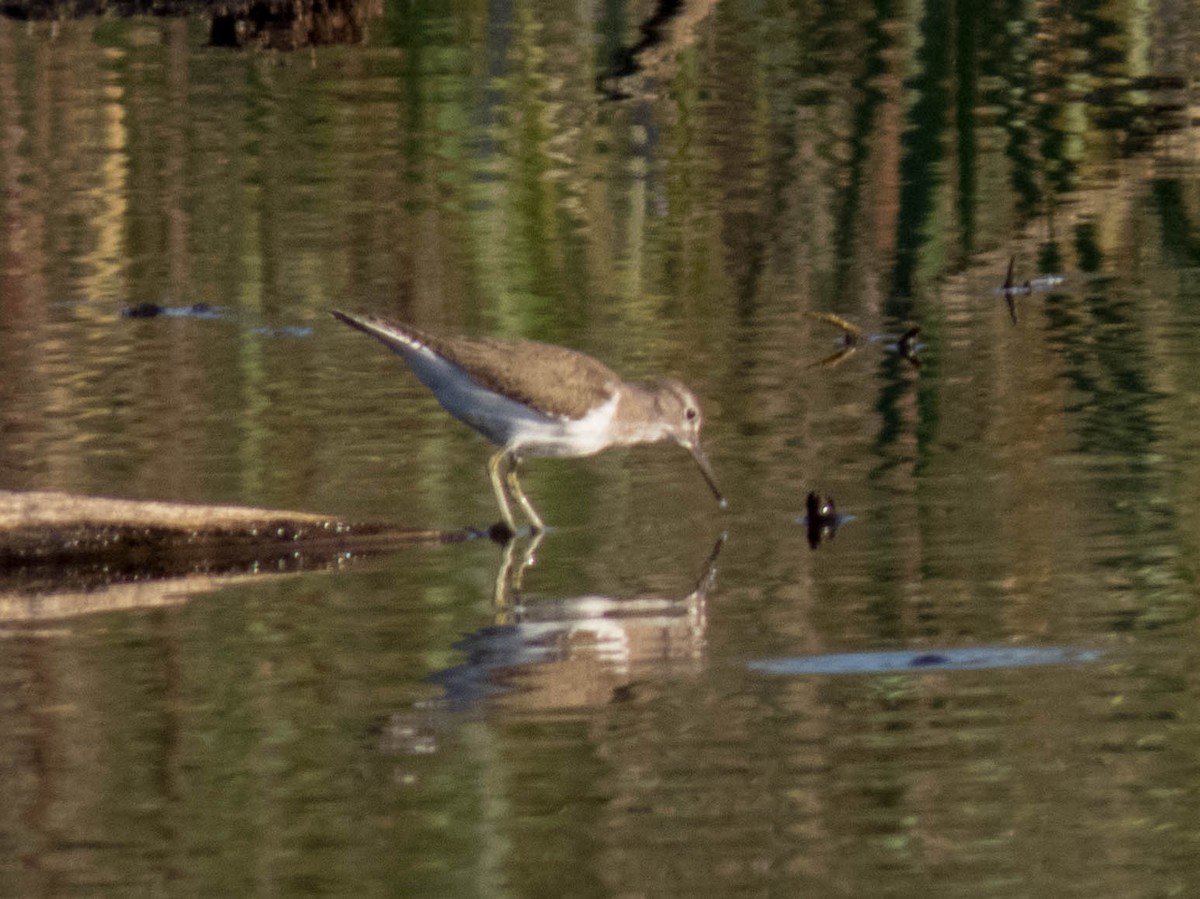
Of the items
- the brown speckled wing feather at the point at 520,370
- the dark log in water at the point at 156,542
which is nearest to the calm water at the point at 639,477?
the dark log in water at the point at 156,542

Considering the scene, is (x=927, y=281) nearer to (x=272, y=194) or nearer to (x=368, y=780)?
(x=272, y=194)

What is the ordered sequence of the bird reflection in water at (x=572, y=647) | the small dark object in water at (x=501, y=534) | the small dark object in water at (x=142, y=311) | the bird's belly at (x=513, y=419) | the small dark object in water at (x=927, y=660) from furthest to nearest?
the small dark object in water at (x=142, y=311) → the bird's belly at (x=513, y=419) → the small dark object in water at (x=501, y=534) → the small dark object in water at (x=927, y=660) → the bird reflection in water at (x=572, y=647)

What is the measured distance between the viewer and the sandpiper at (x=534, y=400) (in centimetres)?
805

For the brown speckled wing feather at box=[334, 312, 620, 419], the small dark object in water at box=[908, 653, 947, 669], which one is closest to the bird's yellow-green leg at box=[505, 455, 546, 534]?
the brown speckled wing feather at box=[334, 312, 620, 419]

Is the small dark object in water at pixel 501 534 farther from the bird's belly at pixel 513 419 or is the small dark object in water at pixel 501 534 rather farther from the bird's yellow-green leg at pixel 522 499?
the bird's belly at pixel 513 419

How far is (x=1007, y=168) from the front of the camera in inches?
545

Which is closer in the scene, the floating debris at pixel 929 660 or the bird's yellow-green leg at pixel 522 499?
the floating debris at pixel 929 660

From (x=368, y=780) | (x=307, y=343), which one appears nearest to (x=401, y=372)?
(x=307, y=343)

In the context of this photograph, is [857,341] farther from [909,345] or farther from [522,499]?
[522,499]

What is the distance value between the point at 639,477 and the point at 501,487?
24.5 inches

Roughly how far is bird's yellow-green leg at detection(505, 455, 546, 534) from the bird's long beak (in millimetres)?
496

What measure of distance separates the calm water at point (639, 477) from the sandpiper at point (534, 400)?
19 cm

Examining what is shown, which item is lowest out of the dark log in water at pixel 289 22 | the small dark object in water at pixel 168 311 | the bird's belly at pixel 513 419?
the small dark object in water at pixel 168 311

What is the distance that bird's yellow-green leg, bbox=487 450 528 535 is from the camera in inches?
305
